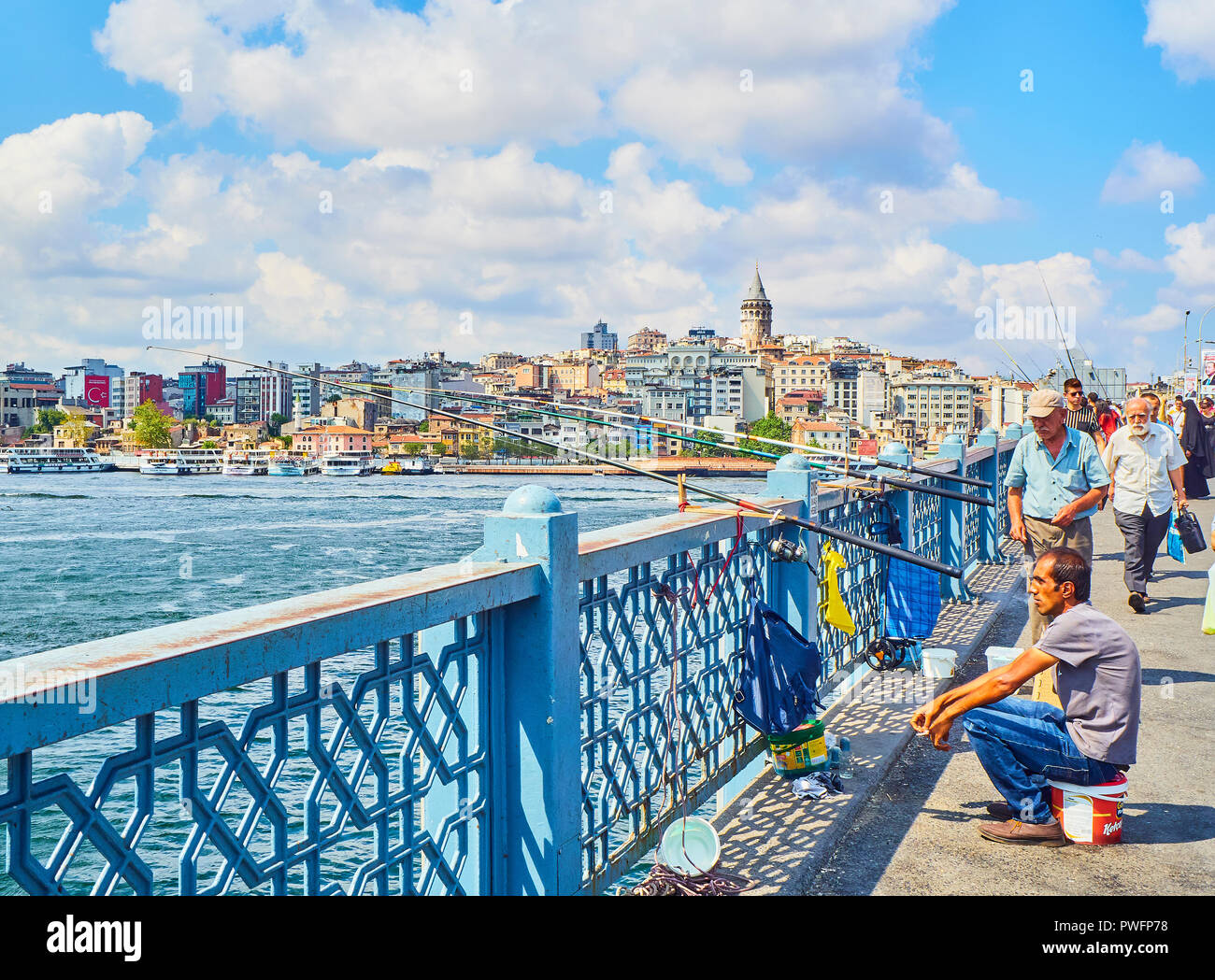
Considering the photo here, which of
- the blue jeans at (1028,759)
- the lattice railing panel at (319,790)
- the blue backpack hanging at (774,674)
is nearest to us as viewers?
the lattice railing panel at (319,790)

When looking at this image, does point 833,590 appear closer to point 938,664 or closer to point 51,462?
point 938,664

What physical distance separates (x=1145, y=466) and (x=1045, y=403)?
2.29m

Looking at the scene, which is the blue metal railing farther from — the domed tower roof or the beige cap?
the domed tower roof

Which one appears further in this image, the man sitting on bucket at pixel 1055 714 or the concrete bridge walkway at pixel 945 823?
the man sitting on bucket at pixel 1055 714

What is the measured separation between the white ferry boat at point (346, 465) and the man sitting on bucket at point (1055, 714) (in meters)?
106

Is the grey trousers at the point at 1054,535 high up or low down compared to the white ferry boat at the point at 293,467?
up

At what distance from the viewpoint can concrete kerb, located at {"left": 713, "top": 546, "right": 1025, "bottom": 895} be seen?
3.23m

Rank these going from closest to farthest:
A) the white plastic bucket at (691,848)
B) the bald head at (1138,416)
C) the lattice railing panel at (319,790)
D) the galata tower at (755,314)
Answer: the lattice railing panel at (319,790) < the white plastic bucket at (691,848) < the bald head at (1138,416) < the galata tower at (755,314)

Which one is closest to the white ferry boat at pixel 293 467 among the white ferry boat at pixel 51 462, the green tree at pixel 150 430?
the white ferry boat at pixel 51 462

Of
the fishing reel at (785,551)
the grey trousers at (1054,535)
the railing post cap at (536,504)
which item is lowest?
the grey trousers at (1054,535)

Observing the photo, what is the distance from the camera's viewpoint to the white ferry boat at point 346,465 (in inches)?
4259

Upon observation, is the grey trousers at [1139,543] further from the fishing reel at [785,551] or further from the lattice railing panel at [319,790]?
the lattice railing panel at [319,790]

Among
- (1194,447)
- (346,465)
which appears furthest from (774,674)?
(346,465)
